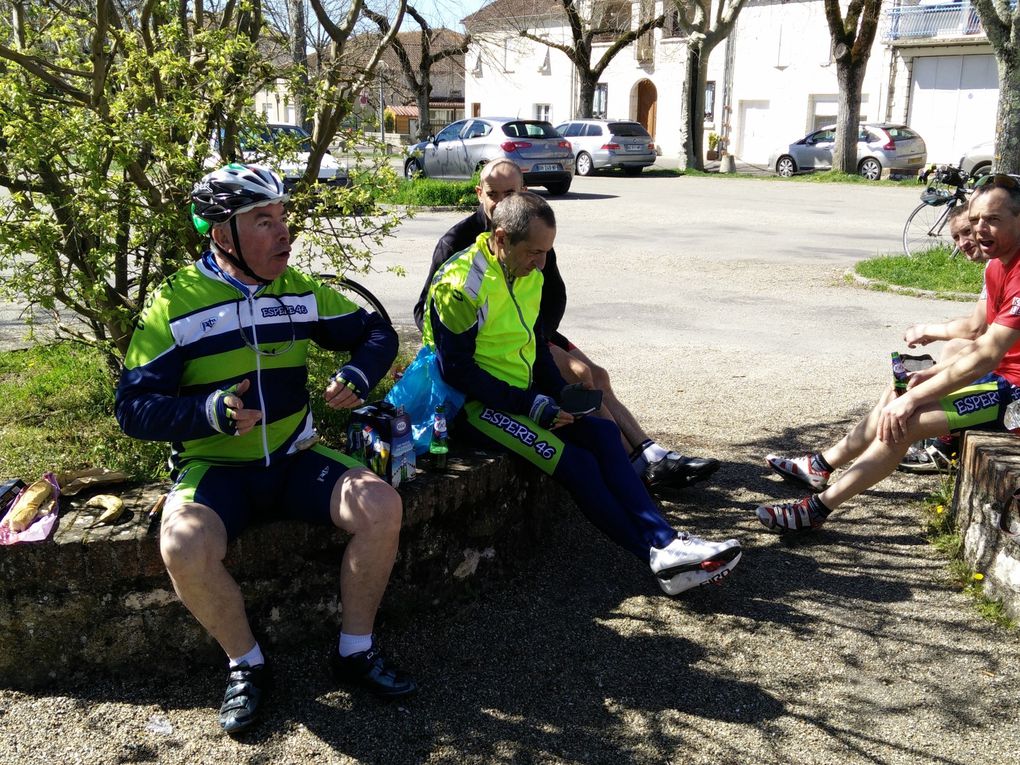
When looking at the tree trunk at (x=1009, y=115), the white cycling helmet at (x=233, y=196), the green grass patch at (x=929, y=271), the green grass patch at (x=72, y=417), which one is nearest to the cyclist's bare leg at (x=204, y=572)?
the white cycling helmet at (x=233, y=196)

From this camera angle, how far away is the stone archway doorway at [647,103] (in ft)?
148

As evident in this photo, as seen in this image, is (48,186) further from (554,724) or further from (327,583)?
(554,724)

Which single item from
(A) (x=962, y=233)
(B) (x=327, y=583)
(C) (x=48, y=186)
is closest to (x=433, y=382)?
(B) (x=327, y=583)

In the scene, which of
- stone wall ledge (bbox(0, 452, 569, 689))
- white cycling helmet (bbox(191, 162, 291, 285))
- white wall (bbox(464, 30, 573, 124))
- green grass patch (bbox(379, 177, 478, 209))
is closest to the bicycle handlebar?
stone wall ledge (bbox(0, 452, 569, 689))


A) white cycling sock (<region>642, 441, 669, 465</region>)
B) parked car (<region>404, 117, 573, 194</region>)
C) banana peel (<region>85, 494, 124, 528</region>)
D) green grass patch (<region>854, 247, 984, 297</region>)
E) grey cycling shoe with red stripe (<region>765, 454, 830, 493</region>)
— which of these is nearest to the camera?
banana peel (<region>85, 494, 124, 528</region>)

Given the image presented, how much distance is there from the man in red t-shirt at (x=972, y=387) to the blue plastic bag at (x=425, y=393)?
1423 millimetres

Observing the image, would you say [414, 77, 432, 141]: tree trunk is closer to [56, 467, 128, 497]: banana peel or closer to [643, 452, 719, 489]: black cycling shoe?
[643, 452, 719, 489]: black cycling shoe

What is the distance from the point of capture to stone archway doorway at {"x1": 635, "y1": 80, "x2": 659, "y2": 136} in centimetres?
4497

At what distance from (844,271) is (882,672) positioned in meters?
8.81

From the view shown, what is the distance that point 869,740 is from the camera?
2.98 m

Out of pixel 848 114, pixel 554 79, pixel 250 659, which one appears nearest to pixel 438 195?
pixel 848 114

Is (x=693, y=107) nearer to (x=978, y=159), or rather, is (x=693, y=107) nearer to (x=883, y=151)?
(x=883, y=151)

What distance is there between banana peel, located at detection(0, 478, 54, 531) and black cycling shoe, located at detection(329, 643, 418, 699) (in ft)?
3.40

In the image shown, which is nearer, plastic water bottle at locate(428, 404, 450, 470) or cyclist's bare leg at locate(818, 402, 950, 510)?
plastic water bottle at locate(428, 404, 450, 470)
